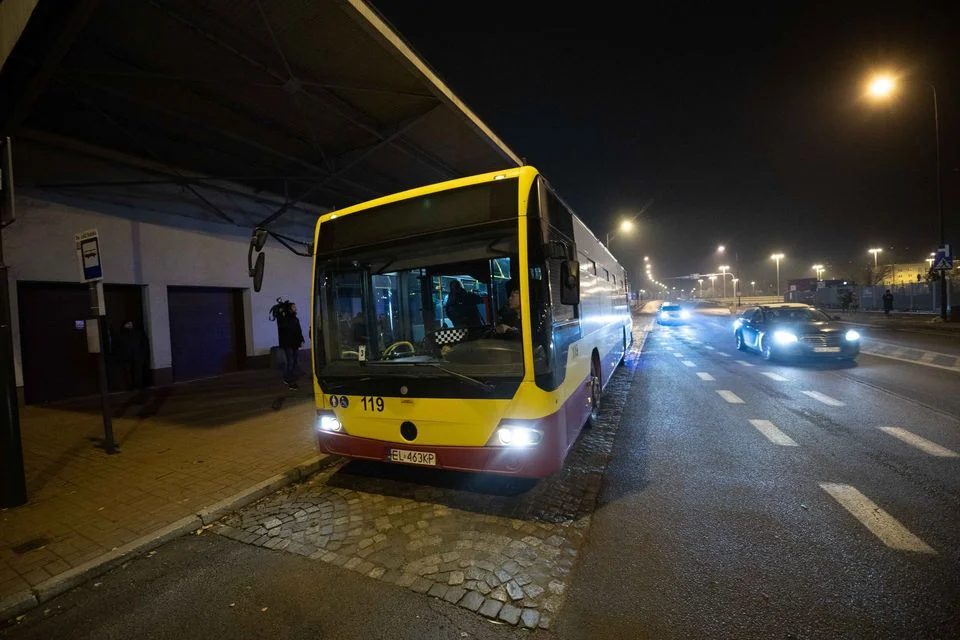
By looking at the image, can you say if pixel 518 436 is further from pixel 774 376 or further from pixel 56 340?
pixel 56 340

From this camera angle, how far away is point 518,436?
11.7 ft

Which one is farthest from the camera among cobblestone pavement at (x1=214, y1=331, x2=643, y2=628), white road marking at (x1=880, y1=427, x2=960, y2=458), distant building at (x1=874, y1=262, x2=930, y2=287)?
distant building at (x1=874, y1=262, x2=930, y2=287)

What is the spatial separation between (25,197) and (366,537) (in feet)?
32.5

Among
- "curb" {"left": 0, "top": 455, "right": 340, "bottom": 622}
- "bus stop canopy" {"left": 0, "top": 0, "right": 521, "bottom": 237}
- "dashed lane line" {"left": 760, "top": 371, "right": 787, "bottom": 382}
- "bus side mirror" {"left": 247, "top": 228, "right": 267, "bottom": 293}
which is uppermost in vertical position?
"bus stop canopy" {"left": 0, "top": 0, "right": 521, "bottom": 237}

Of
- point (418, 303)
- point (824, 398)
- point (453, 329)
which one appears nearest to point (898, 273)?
Answer: point (824, 398)

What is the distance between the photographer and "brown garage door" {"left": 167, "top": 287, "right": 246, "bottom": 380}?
10773mm

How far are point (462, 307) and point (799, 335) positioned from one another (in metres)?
10.5

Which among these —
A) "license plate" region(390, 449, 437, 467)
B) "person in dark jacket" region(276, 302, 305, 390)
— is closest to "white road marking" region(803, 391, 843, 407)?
"license plate" region(390, 449, 437, 467)

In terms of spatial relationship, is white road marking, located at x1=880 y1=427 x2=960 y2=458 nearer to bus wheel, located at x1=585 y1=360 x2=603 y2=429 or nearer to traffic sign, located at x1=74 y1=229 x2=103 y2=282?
bus wheel, located at x1=585 y1=360 x2=603 y2=429

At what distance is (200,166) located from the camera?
10992 millimetres

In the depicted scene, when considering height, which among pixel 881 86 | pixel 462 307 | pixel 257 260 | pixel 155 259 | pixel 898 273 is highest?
pixel 881 86

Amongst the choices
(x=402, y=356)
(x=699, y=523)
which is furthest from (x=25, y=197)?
(x=699, y=523)

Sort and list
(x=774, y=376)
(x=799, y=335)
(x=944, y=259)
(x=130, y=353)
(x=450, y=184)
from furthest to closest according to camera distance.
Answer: (x=944, y=259) → (x=799, y=335) → (x=774, y=376) → (x=130, y=353) → (x=450, y=184)

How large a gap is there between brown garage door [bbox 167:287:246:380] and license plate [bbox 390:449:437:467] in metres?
9.54
